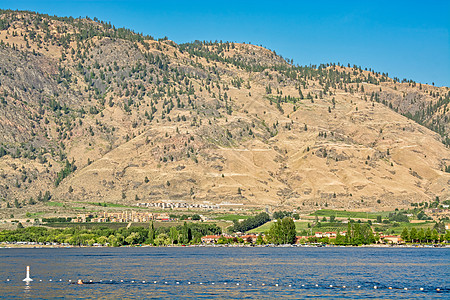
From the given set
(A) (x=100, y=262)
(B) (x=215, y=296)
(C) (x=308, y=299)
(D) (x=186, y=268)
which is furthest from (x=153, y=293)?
(A) (x=100, y=262)

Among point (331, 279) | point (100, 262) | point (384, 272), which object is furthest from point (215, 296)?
point (100, 262)

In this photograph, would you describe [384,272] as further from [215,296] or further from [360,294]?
[215,296]

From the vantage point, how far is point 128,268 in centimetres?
16388

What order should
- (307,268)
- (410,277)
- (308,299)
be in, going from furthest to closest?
(307,268) < (410,277) < (308,299)

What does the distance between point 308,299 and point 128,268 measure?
2728 inches

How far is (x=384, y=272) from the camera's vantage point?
14925cm

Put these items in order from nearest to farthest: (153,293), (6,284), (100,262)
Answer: (153,293) < (6,284) < (100,262)

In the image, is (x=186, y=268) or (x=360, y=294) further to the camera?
(x=186, y=268)

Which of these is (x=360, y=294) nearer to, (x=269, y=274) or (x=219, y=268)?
(x=269, y=274)

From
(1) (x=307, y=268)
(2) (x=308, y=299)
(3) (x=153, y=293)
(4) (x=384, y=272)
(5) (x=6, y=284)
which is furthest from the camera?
(1) (x=307, y=268)

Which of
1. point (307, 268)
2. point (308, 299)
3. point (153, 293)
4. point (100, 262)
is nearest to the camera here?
point (308, 299)

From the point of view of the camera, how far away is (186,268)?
16262cm

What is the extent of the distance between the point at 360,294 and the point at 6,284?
200ft

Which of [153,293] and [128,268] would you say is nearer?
[153,293]
